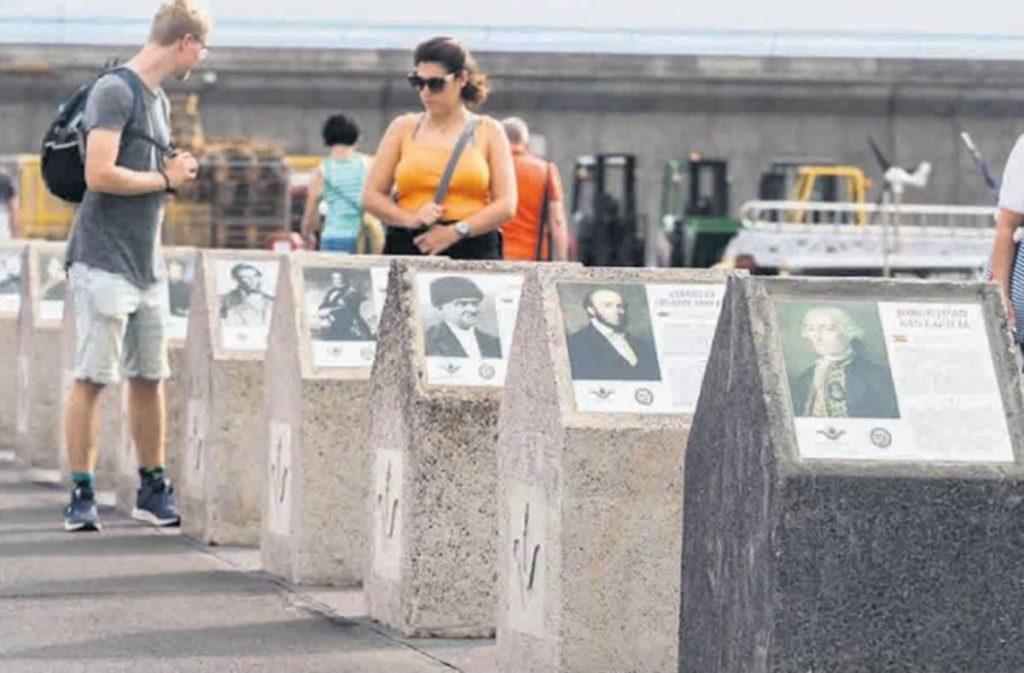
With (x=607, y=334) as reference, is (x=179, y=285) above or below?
above

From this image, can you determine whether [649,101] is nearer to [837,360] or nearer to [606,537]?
[606,537]

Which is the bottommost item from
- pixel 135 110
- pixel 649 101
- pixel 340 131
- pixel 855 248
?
pixel 135 110

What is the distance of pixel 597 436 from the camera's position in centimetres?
890

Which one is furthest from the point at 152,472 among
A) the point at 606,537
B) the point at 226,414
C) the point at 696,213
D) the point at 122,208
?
the point at 696,213

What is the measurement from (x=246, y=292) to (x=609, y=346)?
484cm

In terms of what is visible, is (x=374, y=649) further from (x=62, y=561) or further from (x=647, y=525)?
(x=62, y=561)

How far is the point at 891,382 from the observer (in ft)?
25.4

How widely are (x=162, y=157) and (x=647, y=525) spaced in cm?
495

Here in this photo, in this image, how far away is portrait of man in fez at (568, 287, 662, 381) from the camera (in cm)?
916

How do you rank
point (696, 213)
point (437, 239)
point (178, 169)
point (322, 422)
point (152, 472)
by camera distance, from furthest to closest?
1. point (696, 213)
2. point (152, 472)
3. point (178, 169)
4. point (437, 239)
5. point (322, 422)

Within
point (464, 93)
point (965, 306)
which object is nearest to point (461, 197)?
point (464, 93)

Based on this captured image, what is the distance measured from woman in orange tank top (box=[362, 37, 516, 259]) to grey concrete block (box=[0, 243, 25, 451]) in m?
6.48

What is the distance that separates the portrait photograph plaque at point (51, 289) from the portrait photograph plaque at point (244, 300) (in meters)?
4.44

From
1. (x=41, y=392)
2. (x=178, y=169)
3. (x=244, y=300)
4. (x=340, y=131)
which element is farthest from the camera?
(x=340, y=131)
